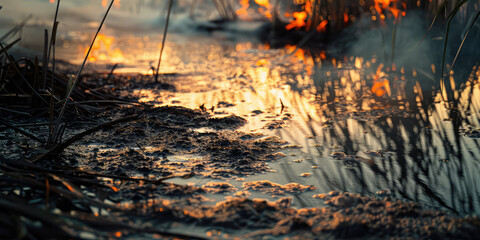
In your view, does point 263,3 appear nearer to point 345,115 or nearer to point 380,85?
point 380,85

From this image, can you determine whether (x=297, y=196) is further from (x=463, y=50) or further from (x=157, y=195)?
(x=463, y=50)

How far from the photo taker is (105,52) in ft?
14.3

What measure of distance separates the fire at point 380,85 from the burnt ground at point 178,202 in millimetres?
1179

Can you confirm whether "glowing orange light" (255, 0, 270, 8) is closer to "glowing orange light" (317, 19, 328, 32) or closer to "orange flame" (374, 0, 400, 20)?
"glowing orange light" (317, 19, 328, 32)

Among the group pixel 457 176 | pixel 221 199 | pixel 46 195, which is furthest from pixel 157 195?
pixel 457 176

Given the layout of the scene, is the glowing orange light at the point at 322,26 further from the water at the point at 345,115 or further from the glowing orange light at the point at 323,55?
the water at the point at 345,115

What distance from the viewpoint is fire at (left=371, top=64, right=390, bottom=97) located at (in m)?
2.51

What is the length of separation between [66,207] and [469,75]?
2.71 metres

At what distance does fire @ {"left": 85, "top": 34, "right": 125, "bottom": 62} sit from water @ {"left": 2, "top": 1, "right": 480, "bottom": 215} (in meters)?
0.08

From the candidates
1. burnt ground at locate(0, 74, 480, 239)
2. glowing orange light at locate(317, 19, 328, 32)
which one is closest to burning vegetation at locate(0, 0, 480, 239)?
burnt ground at locate(0, 74, 480, 239)

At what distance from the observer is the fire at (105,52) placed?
13.0 ft

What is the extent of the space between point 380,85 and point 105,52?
9.64 ft

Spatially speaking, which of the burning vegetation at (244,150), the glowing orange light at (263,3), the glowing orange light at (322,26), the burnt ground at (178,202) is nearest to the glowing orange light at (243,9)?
the glowing orange light at (263,3)

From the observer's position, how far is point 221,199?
3.88 ft
